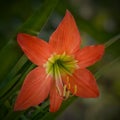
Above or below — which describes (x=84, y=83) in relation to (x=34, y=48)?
below

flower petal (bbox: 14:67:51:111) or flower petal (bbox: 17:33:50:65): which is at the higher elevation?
flower petal (bbox: 17:33:50:65)

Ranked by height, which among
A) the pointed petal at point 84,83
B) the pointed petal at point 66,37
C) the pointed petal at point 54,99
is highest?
the pointed petal at point 66,37

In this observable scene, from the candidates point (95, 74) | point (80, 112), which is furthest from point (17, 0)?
point (80, 112)

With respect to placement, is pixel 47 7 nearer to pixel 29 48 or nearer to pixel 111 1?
pixel 29 48

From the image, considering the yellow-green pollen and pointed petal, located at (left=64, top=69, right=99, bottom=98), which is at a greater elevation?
the yellow-green pollen

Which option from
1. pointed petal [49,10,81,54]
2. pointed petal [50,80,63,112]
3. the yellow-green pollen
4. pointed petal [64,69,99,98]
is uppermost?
pointed petal [49,10,81,54]
